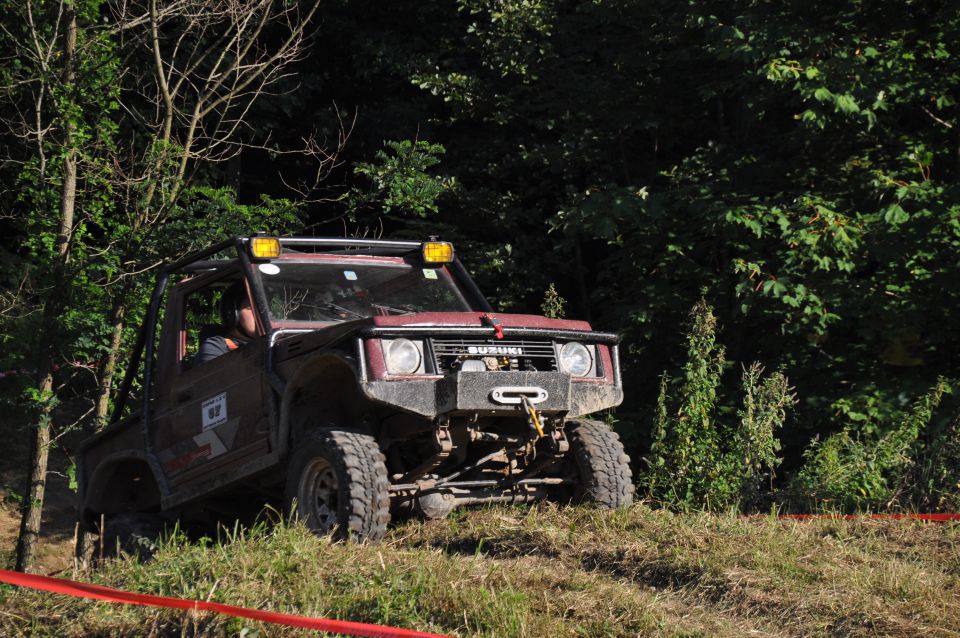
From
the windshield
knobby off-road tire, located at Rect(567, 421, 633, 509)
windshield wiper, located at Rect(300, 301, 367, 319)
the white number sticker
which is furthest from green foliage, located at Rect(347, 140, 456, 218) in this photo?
knobby off-road tire, located at Rect(567, 421, 633, 509)

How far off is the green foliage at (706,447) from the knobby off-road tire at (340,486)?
8.00 feet

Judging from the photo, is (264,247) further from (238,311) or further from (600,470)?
(600,470)

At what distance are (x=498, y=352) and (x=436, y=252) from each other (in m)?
1.47

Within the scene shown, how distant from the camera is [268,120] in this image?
17.5 m

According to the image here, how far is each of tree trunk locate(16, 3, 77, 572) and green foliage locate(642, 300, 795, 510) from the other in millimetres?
5585

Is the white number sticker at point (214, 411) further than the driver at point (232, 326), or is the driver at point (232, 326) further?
the driver at point (232, 326)

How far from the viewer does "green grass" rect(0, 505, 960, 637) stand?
484 centimetres

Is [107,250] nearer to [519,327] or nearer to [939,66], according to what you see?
[519,327]

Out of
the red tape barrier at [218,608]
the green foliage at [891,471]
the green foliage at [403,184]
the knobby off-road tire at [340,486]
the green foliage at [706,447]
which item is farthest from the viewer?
the green foliage at [403,184]

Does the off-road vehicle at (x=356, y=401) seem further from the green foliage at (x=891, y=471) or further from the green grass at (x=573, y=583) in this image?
the green foliage at (x=891, y=471)

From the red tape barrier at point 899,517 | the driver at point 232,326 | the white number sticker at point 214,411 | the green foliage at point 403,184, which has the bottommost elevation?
the red tape barrier at point 899,517

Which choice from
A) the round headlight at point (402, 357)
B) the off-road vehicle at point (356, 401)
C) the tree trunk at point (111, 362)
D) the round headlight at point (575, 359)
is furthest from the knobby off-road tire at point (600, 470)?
the tree trunk at point (111, 362)

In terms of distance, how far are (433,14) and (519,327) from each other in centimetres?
1212

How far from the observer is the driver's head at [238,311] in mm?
7555
